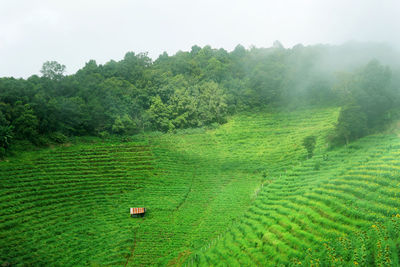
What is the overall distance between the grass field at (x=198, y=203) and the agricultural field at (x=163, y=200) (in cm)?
10

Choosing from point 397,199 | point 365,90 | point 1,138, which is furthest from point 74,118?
point 397,199

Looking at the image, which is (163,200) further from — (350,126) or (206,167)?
(350,126)

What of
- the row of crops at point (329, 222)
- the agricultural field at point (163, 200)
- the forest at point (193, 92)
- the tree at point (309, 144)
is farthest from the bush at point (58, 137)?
the tree at point (309, 144)

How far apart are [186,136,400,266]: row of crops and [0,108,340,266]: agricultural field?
0.42 ft

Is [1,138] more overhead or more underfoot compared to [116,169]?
more overhead

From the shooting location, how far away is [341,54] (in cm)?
6538

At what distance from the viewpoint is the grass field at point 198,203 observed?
56.0ft

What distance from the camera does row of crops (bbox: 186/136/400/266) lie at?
1448 cm

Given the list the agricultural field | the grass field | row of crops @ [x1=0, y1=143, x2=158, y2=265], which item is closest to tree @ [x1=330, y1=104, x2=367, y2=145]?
the grass field

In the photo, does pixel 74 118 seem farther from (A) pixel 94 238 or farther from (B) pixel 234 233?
(B) pixel 234 233

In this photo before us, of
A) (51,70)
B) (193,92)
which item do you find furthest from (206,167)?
(51,70)

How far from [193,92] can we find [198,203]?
37324mm

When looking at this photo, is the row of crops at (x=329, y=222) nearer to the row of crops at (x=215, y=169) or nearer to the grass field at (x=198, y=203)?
the grass field at (x=198, y=203)

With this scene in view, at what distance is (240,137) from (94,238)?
103 ft
